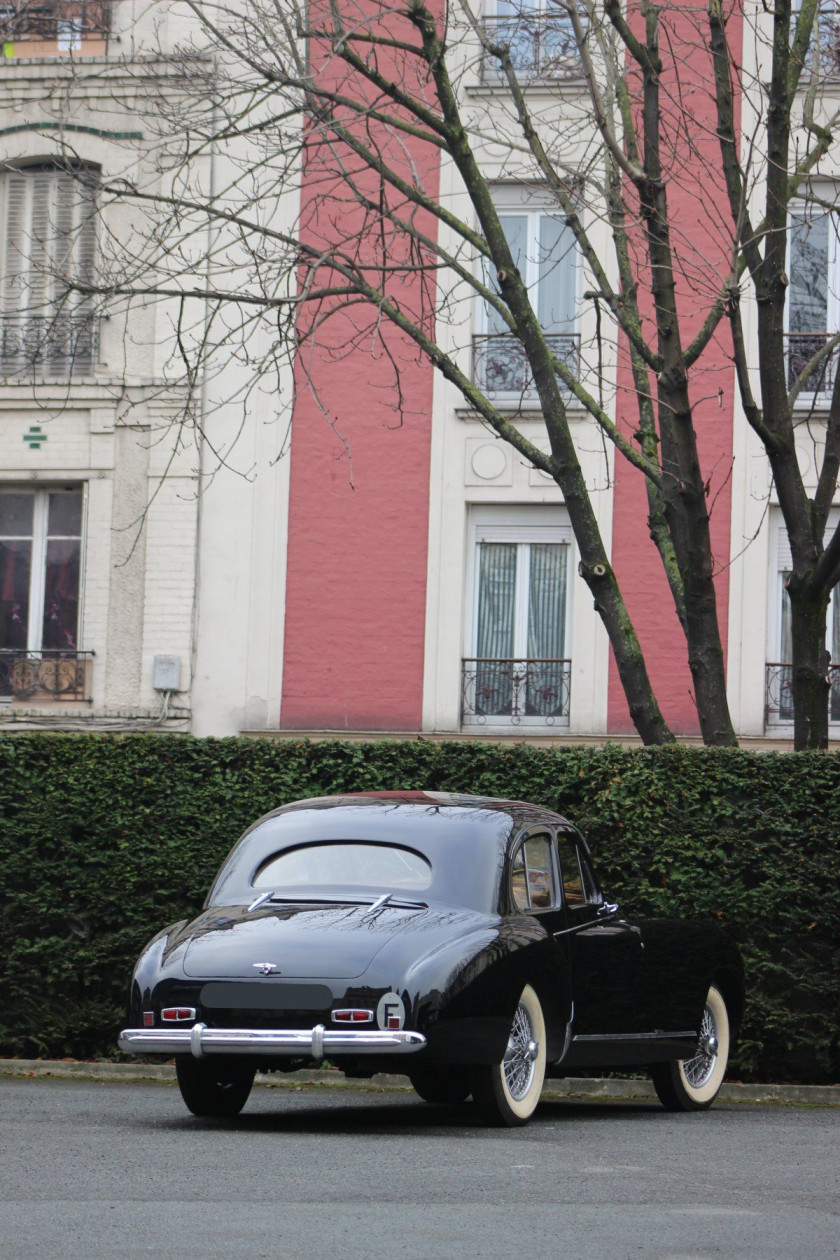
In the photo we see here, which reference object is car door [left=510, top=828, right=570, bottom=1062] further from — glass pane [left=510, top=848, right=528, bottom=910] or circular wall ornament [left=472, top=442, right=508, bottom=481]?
circular wall ornament [left=472, top=442, right=508, bottom=481]

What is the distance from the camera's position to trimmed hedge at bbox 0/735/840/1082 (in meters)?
13.2

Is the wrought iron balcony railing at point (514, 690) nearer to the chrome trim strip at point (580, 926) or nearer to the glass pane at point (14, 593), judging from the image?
the glass pane at point (14, 593)

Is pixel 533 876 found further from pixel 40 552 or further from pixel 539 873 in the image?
pixel 40 552

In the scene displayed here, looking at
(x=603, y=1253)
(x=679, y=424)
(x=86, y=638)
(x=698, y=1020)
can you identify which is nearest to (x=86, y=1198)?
(x=603, y=1253)

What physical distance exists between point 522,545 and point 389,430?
1.99m

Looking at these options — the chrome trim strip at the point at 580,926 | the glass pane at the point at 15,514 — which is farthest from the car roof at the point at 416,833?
the glass pane at the point at 15,514

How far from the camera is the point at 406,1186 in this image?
681 cm

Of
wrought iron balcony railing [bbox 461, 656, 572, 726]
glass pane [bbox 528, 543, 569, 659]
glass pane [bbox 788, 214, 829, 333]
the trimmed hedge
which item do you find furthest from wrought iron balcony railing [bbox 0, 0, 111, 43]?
the trimmed hedge

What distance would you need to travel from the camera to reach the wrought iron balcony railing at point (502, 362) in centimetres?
2189

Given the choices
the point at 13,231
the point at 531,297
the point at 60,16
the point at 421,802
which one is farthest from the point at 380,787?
the point at 60,16

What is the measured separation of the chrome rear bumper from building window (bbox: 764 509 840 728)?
44.5 feet

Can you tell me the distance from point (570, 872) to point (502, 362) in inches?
483

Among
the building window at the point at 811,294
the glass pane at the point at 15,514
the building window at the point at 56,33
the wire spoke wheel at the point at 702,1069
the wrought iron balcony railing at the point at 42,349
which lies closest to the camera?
the wire spoke wheel at the point at 702,1069

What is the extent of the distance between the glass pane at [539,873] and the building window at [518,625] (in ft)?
37.8
